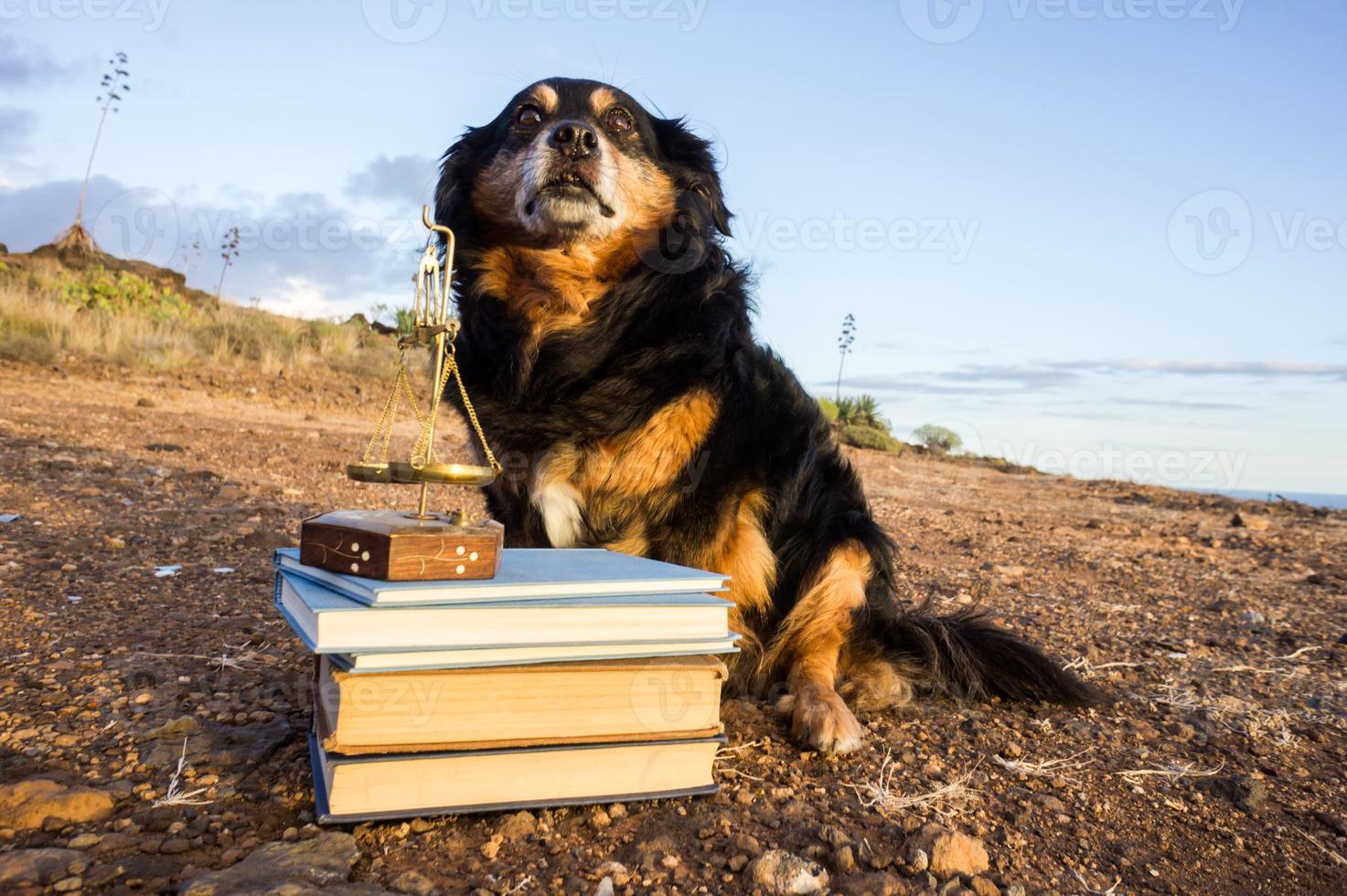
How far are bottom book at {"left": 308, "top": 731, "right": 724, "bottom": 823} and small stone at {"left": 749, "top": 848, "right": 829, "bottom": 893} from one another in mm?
327

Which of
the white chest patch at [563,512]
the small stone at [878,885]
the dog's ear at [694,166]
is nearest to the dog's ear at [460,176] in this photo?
the dog's ear at [694,166]

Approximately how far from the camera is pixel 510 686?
1.78 m

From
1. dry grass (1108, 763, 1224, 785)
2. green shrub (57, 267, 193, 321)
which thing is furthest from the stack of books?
green shrub (57, 267, 193, 321)

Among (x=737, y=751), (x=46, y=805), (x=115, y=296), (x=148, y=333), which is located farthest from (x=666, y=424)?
(x=115, y=296)

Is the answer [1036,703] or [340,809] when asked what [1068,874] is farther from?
[340,809]

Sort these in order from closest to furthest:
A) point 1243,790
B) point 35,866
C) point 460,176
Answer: point 35,866 → point 1243,790 → point 460,176

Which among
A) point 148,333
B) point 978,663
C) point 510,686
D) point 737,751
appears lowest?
point 737,751

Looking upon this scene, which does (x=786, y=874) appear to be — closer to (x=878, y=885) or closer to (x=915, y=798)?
(x=878, y=885)

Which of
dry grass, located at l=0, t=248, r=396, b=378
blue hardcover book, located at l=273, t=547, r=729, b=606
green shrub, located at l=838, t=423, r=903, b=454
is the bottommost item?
blue hardcover book, located at l=273, t=547, r=729, b=606

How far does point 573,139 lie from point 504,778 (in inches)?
92.9

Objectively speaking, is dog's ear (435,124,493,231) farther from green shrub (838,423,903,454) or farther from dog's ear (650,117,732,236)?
green shrub (838,423,903,454)

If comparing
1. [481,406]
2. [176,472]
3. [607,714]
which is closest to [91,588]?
[481,406]

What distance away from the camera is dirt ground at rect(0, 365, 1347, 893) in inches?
64.2

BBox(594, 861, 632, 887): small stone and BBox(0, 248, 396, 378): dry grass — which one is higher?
BBox(0, 248, 396, 378): dry grass
